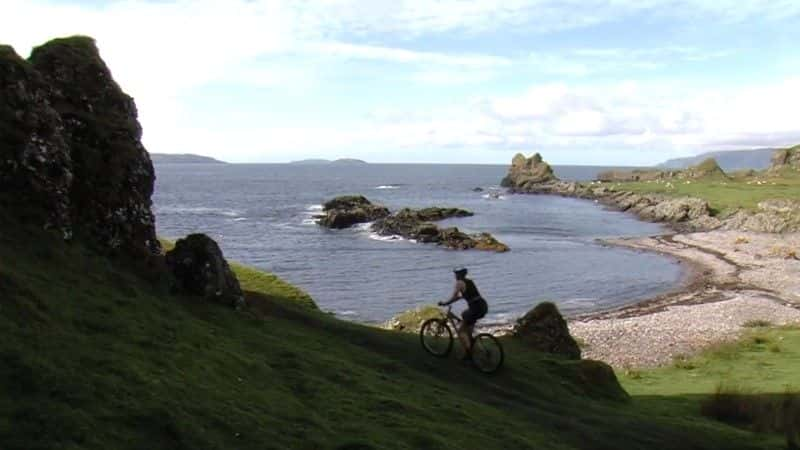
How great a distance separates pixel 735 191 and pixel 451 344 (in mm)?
161098

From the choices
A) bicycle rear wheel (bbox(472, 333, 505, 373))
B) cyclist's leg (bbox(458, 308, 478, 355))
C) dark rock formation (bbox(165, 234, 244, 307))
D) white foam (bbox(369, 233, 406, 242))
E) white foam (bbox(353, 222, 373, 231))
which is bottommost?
white foam (bbox(369, 233, 406, 242))

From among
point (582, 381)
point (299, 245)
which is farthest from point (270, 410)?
point (299, 245)

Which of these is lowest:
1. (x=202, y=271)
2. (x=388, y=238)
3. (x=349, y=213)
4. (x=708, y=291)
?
(x=708, y=291)

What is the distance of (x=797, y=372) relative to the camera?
35.6 m

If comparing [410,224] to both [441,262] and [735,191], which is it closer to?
[441,262]

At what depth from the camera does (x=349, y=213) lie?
13175cm

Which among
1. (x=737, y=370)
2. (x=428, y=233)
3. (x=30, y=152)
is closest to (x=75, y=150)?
(x=30, y=152)

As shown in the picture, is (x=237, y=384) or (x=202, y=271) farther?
(x=202, y=271)

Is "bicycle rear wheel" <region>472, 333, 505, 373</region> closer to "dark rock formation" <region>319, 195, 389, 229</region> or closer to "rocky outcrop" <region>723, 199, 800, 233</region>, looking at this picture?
"dark rock formation" <region>319, 195, 389, 229</region>

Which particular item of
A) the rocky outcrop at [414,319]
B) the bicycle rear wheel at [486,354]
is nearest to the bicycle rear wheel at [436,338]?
the bicycle rear wheel at [486,354]

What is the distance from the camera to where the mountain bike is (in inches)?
899

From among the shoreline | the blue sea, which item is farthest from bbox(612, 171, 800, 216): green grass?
the shoreline

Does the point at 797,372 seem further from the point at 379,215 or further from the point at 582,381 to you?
the point at 379,215

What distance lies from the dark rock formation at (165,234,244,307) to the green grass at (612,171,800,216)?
133 m
